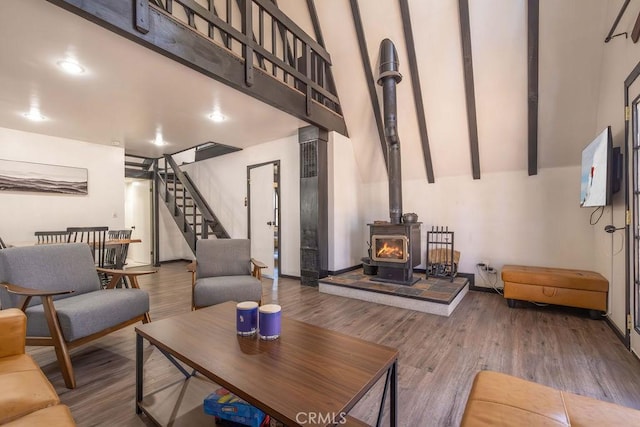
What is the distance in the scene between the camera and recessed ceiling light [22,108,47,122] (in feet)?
11.7

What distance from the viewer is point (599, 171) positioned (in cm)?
261

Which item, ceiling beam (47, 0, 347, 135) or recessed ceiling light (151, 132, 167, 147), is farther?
recessed ceiling light (151, 132, 167, 147)

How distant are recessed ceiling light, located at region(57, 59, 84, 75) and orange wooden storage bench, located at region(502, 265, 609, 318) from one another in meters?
4.99

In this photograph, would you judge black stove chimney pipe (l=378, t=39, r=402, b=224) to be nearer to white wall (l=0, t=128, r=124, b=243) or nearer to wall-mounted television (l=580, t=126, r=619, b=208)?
wall-mounted television (l=580, t=126, r=619, b=208)

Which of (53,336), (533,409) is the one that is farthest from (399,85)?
(53,336)

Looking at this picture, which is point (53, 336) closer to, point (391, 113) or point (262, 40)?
point (262, 40)

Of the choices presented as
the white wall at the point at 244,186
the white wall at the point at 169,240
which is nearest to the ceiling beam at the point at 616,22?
the white wall at the point at 244,186

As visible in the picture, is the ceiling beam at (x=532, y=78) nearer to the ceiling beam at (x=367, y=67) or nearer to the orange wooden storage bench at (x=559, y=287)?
the orange wooden storage bench at (x=559, y=287)

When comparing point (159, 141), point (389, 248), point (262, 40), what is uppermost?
point (262, 40)

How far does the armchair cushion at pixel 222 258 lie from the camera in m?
3.15

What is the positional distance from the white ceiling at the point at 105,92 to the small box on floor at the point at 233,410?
2.64 m

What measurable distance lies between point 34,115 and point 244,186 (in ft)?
10.2

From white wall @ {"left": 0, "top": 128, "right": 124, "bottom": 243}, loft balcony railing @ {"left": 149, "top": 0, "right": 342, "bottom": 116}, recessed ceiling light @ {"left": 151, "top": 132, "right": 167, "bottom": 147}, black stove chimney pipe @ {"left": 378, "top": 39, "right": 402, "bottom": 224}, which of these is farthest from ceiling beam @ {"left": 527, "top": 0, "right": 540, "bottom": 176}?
white wall @ {"left": 0, "top": 128, "right": 124, "bottom": 243}

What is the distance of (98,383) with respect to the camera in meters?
1.92
